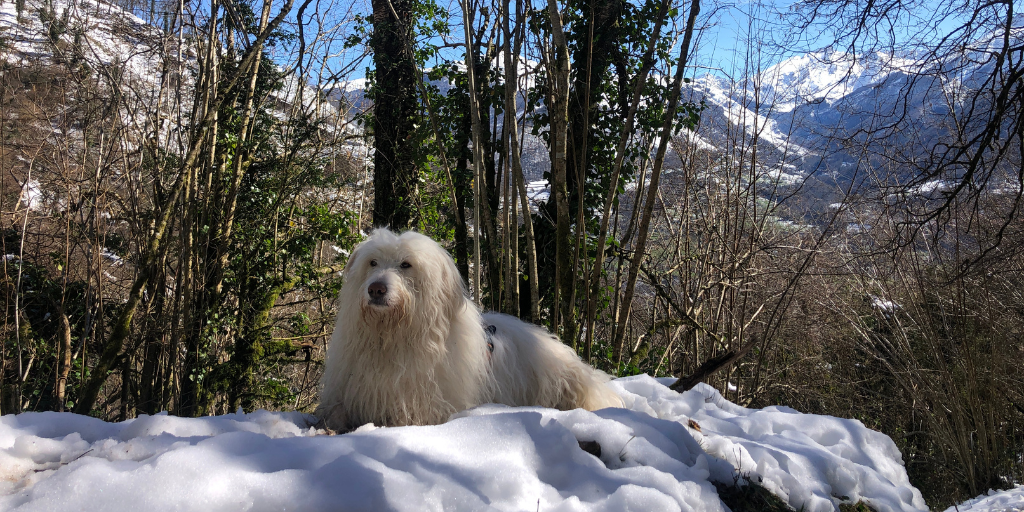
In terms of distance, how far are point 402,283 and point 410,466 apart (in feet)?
4.14

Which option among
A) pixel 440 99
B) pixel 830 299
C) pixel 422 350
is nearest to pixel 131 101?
pixel 440 99

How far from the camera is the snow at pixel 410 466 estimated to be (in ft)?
5.38

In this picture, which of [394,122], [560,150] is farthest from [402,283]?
[394,122]

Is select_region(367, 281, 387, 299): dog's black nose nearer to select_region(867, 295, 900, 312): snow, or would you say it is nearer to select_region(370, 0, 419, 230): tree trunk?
select_region(370, 0, 419, 230): tree trunk

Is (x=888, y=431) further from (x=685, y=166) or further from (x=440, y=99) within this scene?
(x=440, y=99)

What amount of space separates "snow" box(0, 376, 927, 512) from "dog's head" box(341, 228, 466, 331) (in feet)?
2.04

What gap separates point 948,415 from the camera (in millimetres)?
6988

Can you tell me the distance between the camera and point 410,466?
1991 millimetres

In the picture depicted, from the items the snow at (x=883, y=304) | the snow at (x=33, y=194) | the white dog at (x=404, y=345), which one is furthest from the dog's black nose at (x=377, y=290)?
the snow at (x=883, y=304)

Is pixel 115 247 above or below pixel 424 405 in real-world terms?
above

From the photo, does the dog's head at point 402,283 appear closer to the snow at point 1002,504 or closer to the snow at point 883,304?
the snow at point 1002,504

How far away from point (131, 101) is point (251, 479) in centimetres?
535

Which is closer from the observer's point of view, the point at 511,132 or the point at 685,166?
the point at 511,132

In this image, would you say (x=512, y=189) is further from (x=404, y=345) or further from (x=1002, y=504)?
(x=1002, y=504)
